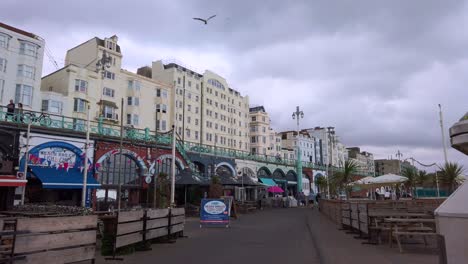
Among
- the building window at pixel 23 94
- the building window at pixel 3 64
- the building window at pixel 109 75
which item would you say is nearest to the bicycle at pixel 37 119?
the building window at pixel 23 94

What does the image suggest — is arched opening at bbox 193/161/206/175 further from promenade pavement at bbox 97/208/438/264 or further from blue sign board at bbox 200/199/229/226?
promenade pavement at bbox 97/208/438/264

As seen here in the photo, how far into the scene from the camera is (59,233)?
644 centimetres

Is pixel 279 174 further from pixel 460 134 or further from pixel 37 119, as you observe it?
pixel 460 134

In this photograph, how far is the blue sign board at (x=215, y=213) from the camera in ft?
59.7

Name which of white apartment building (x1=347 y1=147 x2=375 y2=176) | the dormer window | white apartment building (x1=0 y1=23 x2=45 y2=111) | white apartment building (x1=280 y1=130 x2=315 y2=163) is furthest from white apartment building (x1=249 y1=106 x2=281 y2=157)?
white apartment building (x1=347 y1=147 x2=375 y2=176)

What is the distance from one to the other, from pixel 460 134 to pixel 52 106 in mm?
43933

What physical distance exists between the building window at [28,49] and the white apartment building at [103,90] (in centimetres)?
418

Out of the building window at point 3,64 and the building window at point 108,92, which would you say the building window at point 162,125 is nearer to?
the building window at point 108,92

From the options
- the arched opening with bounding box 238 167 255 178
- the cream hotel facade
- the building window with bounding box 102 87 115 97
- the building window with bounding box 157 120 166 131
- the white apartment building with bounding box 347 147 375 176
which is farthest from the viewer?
the white apartment building with bounding box 347 147 375 176

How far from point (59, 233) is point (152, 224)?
14.6 feet

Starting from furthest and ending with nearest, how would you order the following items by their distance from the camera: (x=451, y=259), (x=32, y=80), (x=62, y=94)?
(x=62, y=94), (x=32, y=80), (x=451, y=259)

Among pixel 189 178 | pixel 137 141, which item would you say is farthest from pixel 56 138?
pixel 189 178

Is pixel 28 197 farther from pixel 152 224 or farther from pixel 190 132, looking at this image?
pixel 190 132

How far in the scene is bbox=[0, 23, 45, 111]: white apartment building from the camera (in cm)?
3841
